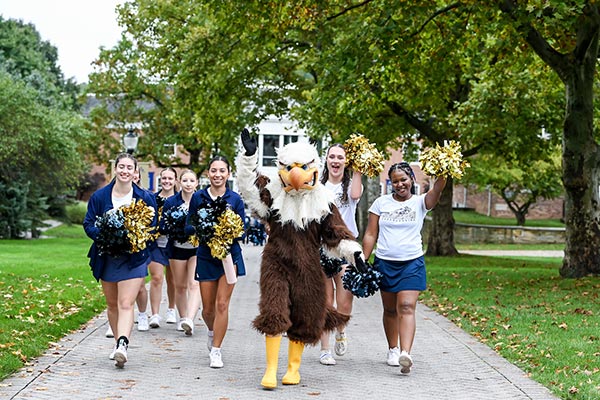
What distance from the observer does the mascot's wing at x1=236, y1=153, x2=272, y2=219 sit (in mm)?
8328

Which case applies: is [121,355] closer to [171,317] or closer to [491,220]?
[171,317]

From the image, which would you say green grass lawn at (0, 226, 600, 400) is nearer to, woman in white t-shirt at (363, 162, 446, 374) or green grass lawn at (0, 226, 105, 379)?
green grass lawn at (0, 226, 105, 379)

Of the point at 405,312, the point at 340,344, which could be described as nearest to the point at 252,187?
the point at 405,312

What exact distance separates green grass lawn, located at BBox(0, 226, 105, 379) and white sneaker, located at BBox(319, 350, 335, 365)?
108 inches

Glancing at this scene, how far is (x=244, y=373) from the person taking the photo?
8.62 m

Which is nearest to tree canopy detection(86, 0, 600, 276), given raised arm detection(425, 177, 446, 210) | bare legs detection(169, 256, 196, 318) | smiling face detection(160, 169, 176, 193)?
smiling face detection(160, 169, 176, 193)

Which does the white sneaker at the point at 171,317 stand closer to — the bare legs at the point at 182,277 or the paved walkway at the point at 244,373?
the paved walkway at the point at 244,373

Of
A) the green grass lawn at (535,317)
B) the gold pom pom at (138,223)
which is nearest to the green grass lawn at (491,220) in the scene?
the green grass lawn at (535,317)

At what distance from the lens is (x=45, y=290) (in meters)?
15.6

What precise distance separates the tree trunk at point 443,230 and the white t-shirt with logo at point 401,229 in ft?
72.1

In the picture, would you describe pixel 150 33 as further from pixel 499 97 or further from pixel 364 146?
pixel 364 146

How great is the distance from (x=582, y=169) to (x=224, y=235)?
11746mm

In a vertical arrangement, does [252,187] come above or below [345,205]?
above

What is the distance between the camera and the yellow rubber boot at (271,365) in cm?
780
